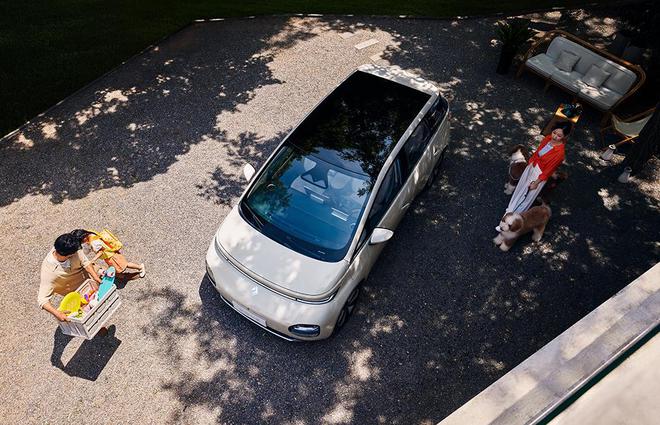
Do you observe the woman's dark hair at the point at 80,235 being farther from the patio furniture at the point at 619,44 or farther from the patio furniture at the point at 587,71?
the patio furniture at the point at 619,44

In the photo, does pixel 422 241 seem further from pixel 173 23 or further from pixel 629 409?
pixel 173 23

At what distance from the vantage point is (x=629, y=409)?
7.22 feet

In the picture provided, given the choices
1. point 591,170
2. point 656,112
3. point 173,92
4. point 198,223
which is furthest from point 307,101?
point 656,112

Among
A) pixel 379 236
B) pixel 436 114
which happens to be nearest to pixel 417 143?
pixel 436 114

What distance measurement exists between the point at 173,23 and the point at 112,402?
32.6 feet

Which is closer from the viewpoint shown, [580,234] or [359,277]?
[359,277]

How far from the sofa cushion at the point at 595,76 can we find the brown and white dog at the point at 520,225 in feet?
13.5

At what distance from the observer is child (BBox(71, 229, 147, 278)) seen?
5512 millimetres

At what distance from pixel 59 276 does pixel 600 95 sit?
1047 cm

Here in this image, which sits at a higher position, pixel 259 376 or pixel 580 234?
pixel 580 234

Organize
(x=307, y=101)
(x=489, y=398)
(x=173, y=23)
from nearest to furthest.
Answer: (x=489, y=398) < (x=307, y=101) < (x=173, y=23)

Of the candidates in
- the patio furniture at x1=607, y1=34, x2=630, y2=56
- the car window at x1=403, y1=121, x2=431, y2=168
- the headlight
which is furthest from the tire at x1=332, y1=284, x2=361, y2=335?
the patio furniture at x1=607, y1=34, x2=630, y2=56

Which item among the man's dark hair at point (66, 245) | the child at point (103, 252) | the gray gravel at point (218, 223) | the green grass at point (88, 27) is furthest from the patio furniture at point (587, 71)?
the man's dark hair at point (66, 245)

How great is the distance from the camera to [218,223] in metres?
7.03
